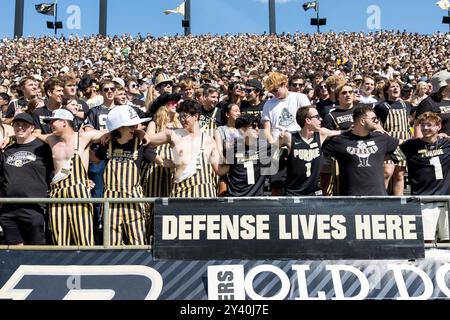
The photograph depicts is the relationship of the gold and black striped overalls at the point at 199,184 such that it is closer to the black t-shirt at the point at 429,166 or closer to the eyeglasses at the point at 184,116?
the eyeglasses at the point at 184,116

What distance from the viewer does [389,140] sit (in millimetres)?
5879

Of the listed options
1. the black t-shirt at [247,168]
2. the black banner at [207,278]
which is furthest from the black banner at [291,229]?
the black t-shirt at [247,168]

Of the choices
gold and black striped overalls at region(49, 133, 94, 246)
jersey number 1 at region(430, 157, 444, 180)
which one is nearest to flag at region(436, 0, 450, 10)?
jersey number 1 at region(430, 157, 444, 180)

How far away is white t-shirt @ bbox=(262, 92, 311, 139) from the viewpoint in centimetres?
698

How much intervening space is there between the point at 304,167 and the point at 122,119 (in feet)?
7.56

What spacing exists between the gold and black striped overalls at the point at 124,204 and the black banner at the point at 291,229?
1.75 feet

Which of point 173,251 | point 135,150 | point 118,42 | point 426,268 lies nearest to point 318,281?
point 426,268

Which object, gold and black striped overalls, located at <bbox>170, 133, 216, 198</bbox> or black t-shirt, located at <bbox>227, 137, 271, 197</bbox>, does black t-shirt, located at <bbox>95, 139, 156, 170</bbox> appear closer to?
gold and black striped overalls, located at <bbox>170, 133, 216, 198</bbox>

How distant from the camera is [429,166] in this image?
587cm

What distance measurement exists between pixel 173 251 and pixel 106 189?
1.27m

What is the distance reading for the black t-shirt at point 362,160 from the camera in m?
5.65

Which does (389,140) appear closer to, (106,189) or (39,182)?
(106,189)

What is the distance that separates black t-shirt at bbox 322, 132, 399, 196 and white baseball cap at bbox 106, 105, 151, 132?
2355 millimetres

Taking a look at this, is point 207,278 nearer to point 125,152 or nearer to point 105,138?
point 125,152
